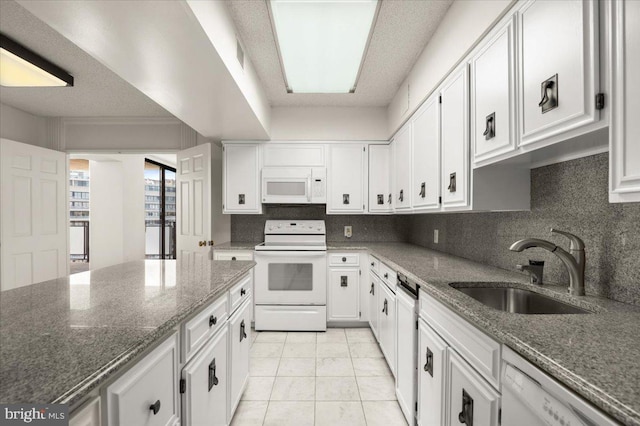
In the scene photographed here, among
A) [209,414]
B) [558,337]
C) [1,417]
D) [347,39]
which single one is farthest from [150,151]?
[558,337]

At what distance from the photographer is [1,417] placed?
52cm

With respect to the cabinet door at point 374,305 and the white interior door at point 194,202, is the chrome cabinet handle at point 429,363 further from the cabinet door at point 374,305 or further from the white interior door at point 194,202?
the white interior door at point 194,202

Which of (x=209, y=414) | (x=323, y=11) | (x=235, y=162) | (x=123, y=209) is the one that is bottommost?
(x=209, y=414)

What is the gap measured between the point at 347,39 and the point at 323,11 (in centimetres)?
39

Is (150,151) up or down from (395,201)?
up

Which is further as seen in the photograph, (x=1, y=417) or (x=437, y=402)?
(x=437, y=402)

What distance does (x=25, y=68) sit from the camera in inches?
91.4

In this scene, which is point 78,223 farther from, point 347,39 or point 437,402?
point 437,402

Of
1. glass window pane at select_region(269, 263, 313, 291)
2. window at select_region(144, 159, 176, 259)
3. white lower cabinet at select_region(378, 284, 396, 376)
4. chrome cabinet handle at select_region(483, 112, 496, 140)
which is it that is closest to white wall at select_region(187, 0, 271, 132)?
chrome cabinet handle at select_region(483, 112, 496, 140)

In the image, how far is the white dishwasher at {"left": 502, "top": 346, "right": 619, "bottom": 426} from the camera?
597 millimetres

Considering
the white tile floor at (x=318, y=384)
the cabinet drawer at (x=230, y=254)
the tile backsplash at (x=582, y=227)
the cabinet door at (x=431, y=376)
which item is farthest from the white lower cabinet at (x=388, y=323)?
the cabinet drawer at (x=230, y=254)

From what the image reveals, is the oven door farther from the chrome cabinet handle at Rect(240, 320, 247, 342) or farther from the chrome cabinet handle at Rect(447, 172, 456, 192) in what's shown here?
the chrome cabinet handle at Rect(447, 172, 456, 192)

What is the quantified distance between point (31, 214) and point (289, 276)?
3.22 meters

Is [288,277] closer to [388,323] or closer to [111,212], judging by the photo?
[388,323]
